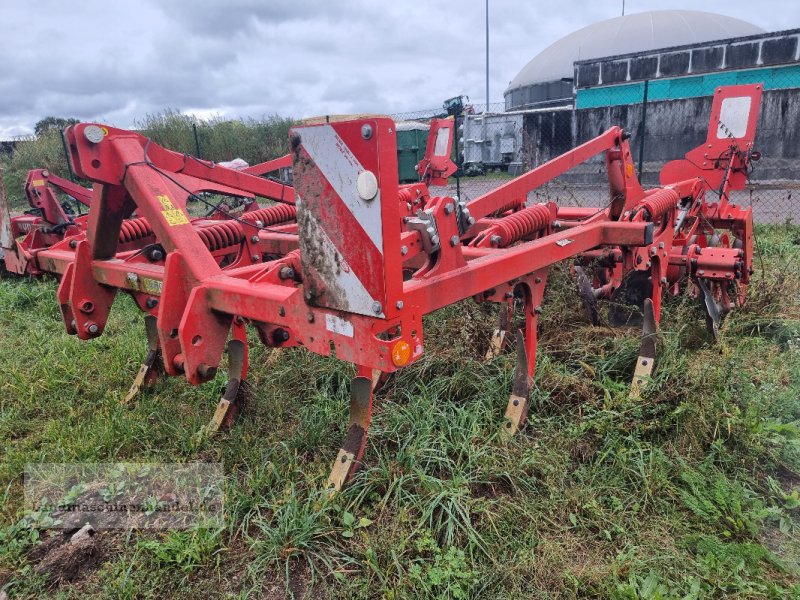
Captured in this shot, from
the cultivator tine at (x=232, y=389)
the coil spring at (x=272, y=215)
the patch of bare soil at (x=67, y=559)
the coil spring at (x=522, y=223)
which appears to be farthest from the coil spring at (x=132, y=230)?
the coil spring at (x=522, y=223)

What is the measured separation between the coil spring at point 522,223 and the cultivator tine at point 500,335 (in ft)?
2.21

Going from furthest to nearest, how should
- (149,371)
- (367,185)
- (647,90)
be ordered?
1. (647,90)
2. (149,371)
3. (367,185)

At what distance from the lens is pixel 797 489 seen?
2486 mm

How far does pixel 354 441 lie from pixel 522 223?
1.53m

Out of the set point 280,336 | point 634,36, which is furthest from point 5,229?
point 634,36

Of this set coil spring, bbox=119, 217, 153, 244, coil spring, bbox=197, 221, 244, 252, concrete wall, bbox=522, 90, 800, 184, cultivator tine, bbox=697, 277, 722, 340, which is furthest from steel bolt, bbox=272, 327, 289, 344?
concrete wall, bbox=522, 90, 800, 184

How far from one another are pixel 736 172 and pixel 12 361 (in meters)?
5.79

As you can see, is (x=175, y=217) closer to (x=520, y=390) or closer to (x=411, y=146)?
(x=520, y=390)

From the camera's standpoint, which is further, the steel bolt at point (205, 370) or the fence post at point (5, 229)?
the fence post at point (5, 229)

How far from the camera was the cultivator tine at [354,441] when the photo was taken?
2363 mm

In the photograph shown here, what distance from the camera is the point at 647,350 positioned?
3.36m

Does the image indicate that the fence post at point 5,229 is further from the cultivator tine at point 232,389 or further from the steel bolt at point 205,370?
the steel bolt at point 205,370

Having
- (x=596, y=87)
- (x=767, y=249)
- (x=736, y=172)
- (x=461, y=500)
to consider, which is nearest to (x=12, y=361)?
(x=461, y=500)

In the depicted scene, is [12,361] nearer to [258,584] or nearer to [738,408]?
[258,584]
